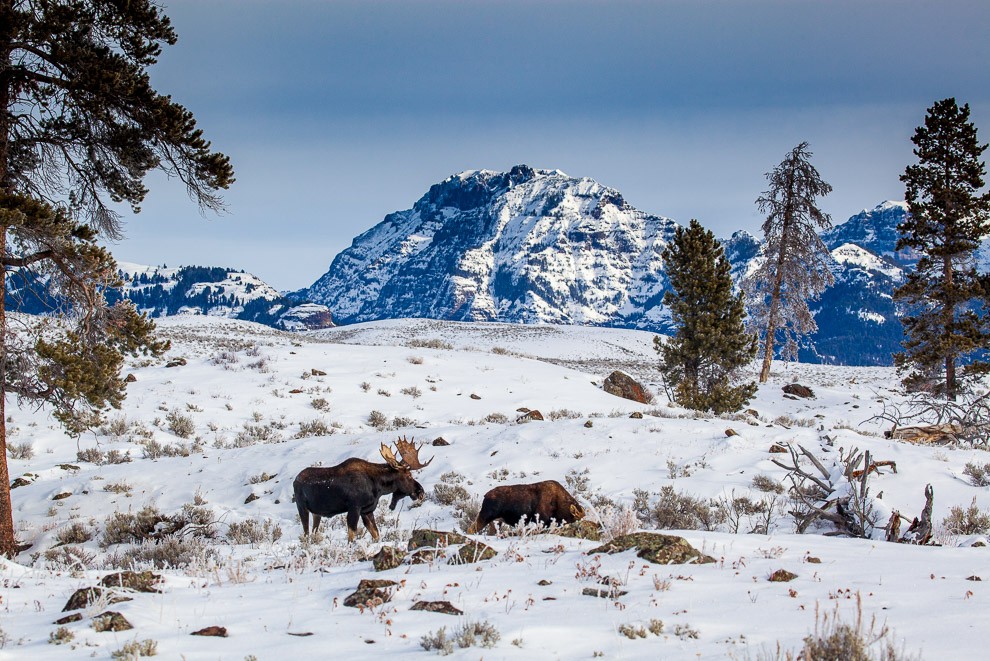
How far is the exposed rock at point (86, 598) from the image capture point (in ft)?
13.1

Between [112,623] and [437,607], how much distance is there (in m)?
1.88

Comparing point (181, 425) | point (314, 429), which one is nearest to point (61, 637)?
point (314, 429)

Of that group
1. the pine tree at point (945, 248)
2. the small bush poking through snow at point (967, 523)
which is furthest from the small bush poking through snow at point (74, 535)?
the pine tree at point (945, 248)

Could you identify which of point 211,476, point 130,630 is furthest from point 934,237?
point 130,630

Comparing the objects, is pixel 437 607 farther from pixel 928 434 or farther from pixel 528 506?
pixel 928 434

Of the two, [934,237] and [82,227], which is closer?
[82,227]

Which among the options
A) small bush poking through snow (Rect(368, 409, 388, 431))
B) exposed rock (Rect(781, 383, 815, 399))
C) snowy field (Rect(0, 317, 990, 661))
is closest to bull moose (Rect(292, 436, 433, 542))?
snowy field (Rect(0, 317, 990, 661))

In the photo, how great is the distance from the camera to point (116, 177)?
10.3 meters

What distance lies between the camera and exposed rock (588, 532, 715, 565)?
507 cm

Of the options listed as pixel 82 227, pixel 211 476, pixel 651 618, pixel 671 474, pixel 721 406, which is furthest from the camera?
pixel 721 406

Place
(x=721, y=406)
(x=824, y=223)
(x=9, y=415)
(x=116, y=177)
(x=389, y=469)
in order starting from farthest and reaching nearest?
(x=824, y=223)
(x=721, y=406)
(x=9, y=415)
(x=116, y=177)
(x=389, y=469)

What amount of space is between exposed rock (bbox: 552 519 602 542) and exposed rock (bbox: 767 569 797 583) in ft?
7.57

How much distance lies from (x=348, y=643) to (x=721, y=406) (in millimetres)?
20686

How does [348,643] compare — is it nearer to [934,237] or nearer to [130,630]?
[130,630]
